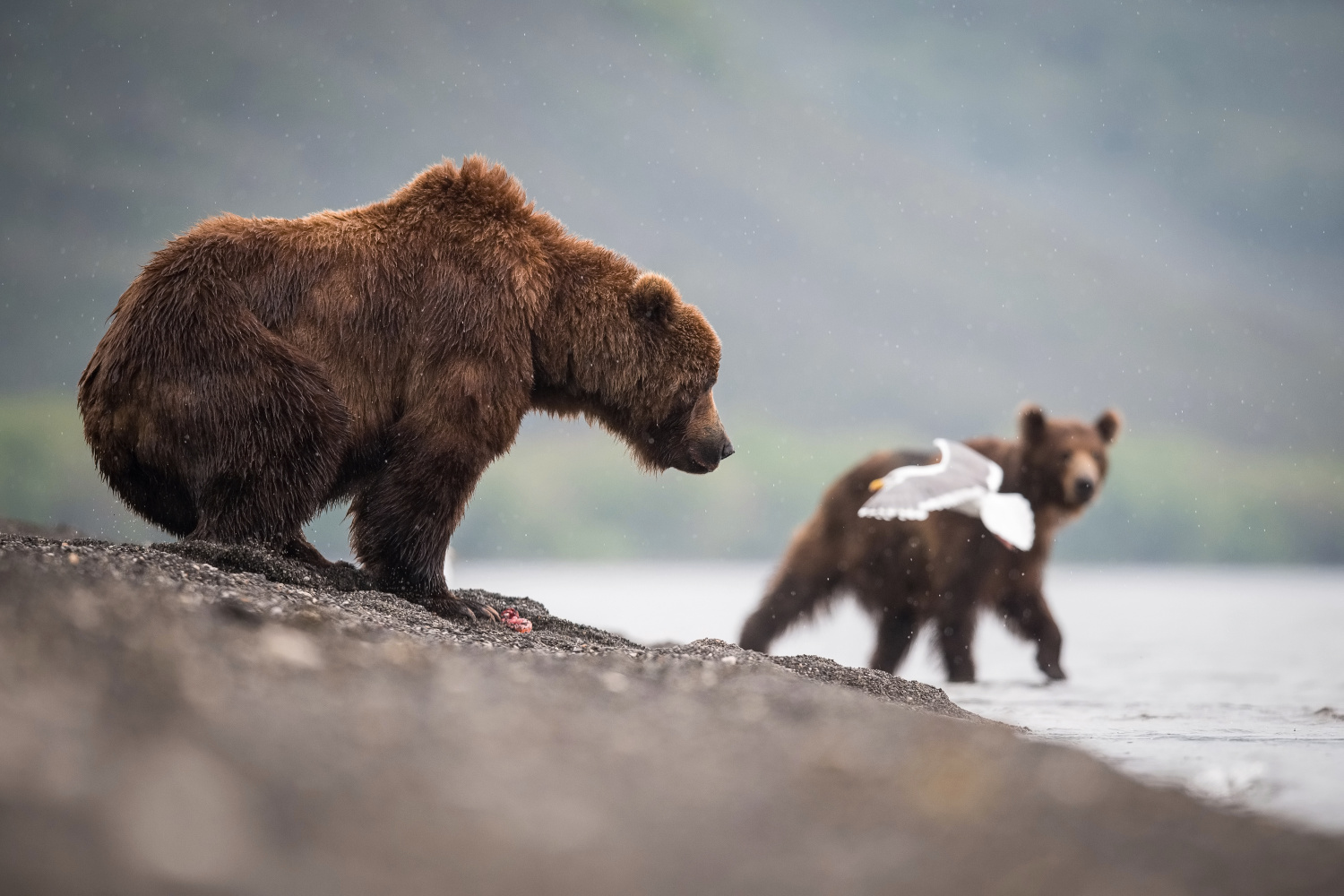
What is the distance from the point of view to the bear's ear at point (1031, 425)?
832 cm

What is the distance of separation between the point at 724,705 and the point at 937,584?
561 centimetres

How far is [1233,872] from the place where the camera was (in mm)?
1717

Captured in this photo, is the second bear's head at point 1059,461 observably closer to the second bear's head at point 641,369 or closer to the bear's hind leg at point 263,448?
the second bear's head at point 641,369

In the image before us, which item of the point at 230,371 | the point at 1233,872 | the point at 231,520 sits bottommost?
the point at 1233,872

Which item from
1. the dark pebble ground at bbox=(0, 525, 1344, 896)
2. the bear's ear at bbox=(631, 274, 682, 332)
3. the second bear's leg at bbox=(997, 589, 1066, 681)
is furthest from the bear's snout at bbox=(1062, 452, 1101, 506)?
the dark pebble ground at bbox=(0, 525, 1344, 896)

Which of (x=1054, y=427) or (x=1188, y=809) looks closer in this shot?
(x=1188, y=809)

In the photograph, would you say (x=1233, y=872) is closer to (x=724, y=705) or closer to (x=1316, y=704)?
(x=724, y=705)

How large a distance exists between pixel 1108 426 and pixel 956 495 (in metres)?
2.44

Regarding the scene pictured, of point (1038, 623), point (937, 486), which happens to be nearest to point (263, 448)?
point (937, 486)

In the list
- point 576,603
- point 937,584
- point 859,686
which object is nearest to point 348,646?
point 859,686

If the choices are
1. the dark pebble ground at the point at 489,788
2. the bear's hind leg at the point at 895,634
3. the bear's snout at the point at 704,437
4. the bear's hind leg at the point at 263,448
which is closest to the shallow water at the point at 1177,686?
the bear's hind leg at the point at 895,634

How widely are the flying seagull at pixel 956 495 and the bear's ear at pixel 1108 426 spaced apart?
1.37 m

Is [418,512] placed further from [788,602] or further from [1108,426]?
[1108,426]

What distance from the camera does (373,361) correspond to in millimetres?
4160
